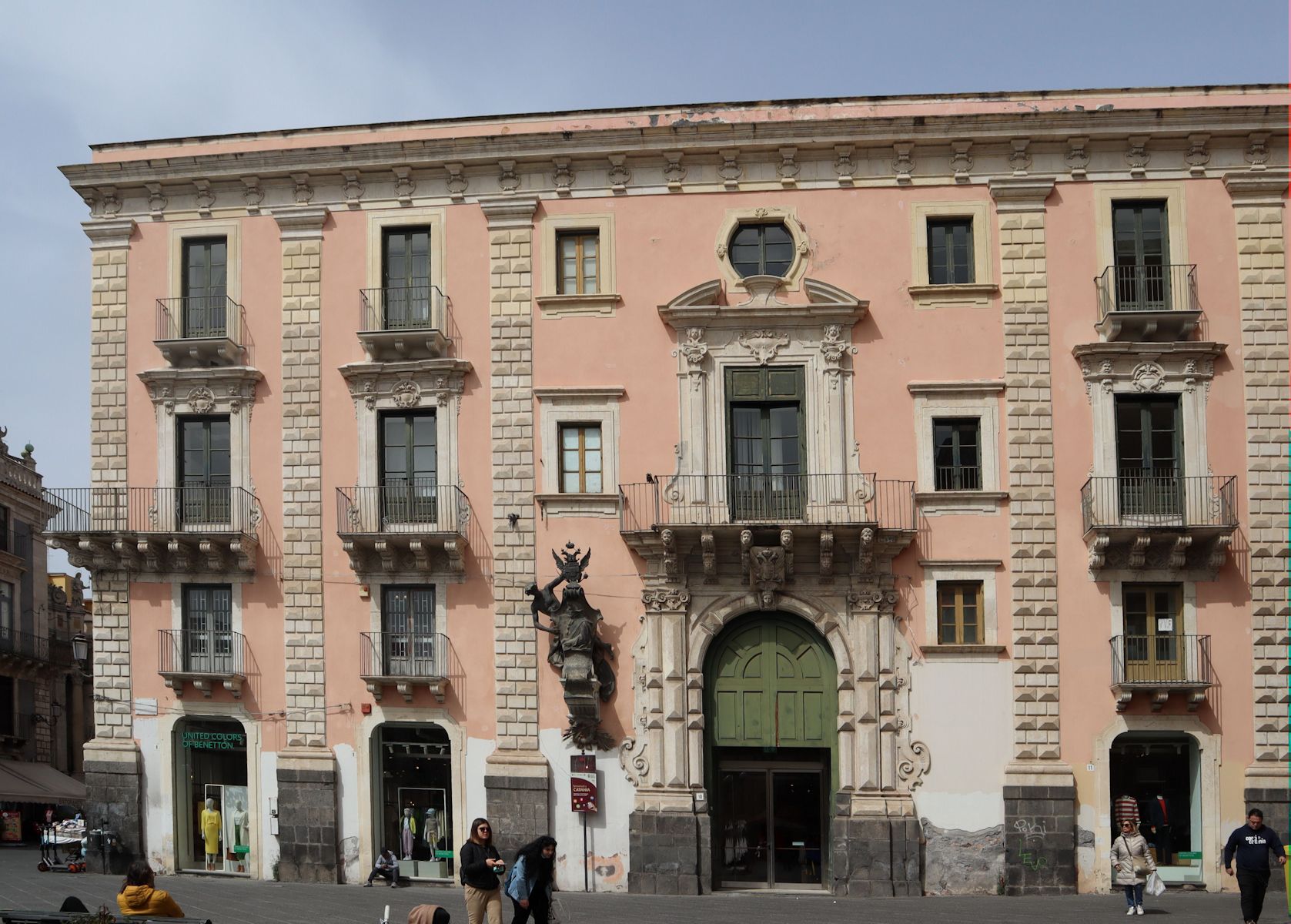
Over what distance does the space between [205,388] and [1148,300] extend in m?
17.9

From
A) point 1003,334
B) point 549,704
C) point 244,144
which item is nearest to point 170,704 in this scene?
point 549,704

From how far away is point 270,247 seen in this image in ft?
95.8

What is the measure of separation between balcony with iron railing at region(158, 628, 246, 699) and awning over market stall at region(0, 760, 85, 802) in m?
14.4

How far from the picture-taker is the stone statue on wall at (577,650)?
26875 mm

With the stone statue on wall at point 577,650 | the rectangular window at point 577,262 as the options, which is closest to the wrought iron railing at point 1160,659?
the stone statue on wall at point 577,650

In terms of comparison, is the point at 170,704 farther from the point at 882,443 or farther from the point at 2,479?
the point at 2,479

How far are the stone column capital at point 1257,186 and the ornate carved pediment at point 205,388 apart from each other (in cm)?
1860

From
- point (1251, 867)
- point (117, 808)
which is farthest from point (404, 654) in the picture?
point (1251, 867)

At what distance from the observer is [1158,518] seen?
86.8 ft

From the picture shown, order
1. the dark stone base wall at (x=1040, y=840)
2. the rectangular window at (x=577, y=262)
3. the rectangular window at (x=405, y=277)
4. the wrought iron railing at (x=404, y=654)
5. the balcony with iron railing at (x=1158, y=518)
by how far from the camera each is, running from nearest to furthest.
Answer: the dark stone base wall at (x=1040, y=840), the balcony with iron railing at (x=1158, y=518), the wrought iron railing at (x=404, y=654), the rectangular window at (x=577, y=262), the rectangular window at (x=405, y=277)

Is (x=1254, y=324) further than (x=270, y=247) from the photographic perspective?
No

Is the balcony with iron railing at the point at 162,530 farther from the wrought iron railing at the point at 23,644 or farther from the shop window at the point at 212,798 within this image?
the wrought iron railing at the point at 23,644

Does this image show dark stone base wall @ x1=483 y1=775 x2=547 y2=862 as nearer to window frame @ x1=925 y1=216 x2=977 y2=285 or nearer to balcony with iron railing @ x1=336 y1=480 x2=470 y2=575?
balcony with iron railing @ x1=336 y1=480 x2=470 y2=575

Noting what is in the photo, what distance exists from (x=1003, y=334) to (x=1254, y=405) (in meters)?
4.64
